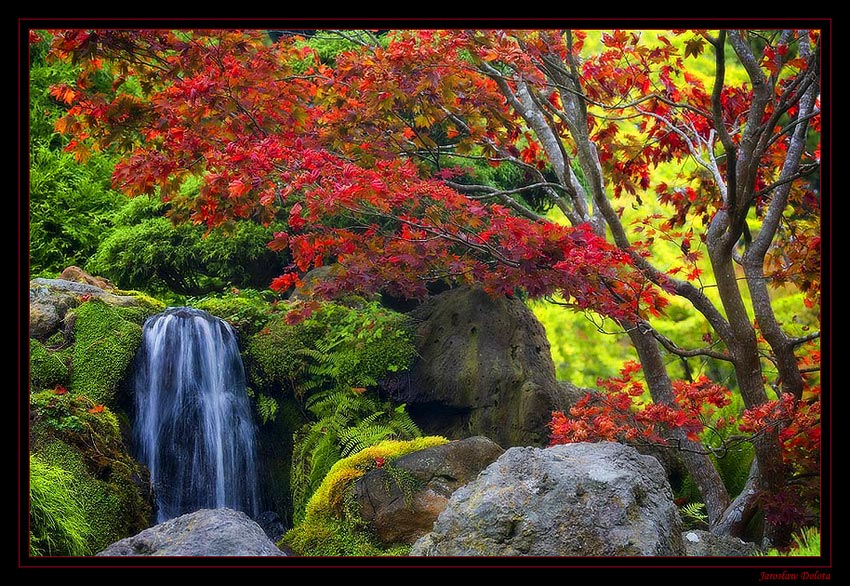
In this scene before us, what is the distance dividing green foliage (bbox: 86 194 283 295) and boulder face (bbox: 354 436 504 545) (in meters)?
3.76

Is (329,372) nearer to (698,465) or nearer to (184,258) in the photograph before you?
(184,258)

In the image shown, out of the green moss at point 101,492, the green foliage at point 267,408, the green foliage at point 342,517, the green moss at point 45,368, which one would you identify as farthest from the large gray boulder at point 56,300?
the green foliage at point 342,517

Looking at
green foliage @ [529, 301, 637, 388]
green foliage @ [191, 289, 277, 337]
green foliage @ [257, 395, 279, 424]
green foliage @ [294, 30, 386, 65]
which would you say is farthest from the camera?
green foliage @ [529, 301, 637, 388]

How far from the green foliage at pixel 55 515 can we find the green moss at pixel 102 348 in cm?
112

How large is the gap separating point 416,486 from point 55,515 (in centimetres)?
223

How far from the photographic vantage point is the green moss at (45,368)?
603cm

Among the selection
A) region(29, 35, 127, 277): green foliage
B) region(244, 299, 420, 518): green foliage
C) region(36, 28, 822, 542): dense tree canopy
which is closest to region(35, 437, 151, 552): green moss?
region(244, 299, 420, 518): green foliage

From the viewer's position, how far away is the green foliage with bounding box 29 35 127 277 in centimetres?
981

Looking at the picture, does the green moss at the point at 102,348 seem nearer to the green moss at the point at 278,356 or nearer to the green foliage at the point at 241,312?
the green foliage at the point at 241,312

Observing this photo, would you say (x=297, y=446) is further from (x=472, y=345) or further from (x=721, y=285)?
(x=721, y=285)

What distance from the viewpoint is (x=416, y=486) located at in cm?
539

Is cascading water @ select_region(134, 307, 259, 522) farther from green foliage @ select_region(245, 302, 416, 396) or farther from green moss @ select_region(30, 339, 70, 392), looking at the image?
green moss @ select_region(30, 339, 70, 392)

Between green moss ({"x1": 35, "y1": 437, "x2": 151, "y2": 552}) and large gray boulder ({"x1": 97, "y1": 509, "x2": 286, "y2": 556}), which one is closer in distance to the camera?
large gray boulder ({"x1": 97, "y1": 509, "x2": 286, "y2": 556})
